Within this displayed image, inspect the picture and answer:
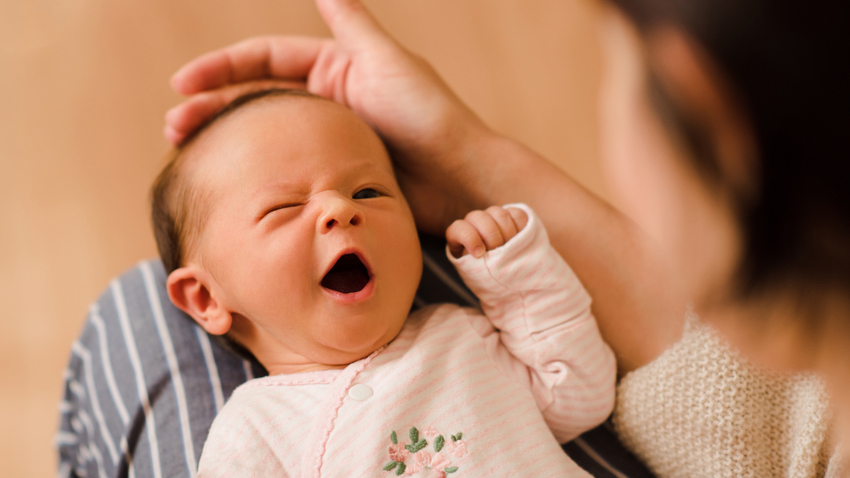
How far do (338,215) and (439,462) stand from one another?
334 mm

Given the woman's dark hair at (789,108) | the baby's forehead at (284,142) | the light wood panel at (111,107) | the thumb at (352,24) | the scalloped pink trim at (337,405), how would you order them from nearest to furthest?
the woman's dark hair at (789,108) → the scalloped pink trim at (337,405) → the baby's forehead at (284,142) → the thumb at (352,24) → the light wood panel at (111,107)

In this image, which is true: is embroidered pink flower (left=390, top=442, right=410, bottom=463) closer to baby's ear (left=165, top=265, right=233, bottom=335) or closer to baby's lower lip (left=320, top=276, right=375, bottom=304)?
baby's lower lip (left=320, top=276, right=375, bottom=304)

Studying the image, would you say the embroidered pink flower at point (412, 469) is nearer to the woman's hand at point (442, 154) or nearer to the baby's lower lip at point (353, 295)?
the baby's lower lip at point (353, 295)

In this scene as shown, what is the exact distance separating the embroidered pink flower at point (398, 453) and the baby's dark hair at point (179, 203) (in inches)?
16.0

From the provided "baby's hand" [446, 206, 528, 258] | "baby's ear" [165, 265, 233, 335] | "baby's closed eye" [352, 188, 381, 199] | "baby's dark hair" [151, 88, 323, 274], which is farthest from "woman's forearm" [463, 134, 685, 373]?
"baby's ear" [165, 265, 233, 335]

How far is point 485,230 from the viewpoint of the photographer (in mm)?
894

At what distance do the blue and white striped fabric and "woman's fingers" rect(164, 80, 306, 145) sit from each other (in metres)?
0.25

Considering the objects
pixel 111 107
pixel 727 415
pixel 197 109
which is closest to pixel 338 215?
pixel 197 109

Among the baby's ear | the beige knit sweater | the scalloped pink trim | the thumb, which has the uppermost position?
the thumb

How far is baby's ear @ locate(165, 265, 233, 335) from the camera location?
2.96 ft

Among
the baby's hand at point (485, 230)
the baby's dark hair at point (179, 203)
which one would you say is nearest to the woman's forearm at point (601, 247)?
the baby's hand at point (485, 230)

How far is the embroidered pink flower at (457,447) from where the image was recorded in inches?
30.8

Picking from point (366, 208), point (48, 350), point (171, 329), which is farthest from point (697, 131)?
point (48, 350)

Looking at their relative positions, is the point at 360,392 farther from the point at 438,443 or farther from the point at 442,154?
the point at 442,154
